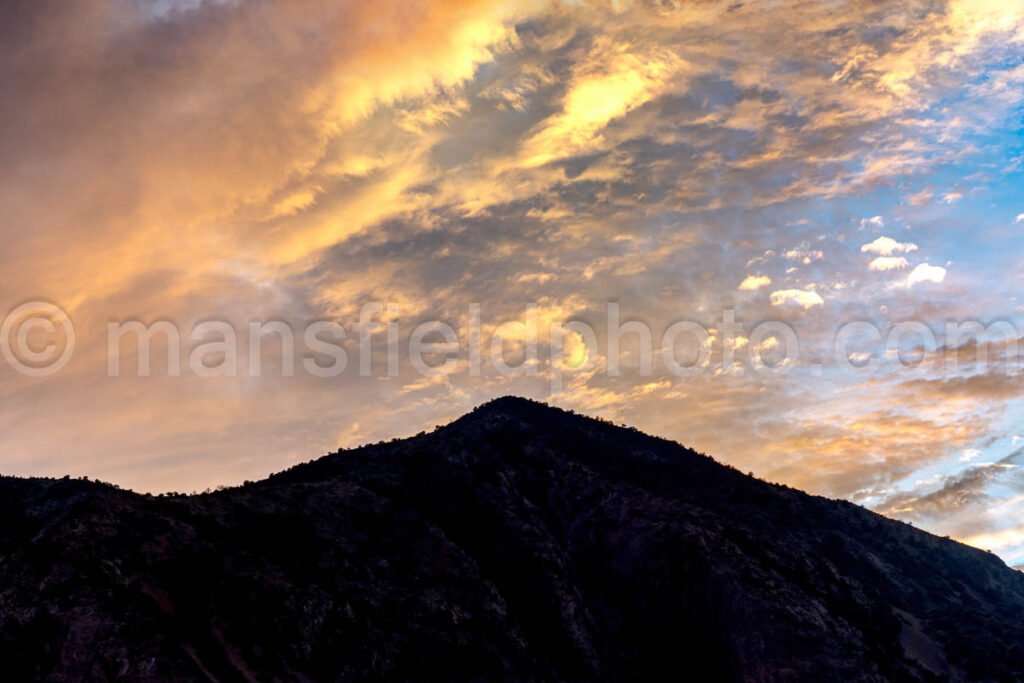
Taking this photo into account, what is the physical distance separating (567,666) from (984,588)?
71431 mm

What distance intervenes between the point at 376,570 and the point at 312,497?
1045 centimetres

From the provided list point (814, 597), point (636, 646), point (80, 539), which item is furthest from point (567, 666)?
point (80, 539)

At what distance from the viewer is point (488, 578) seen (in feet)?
225

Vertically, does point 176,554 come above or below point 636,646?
above

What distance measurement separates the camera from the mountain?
43.9 metres

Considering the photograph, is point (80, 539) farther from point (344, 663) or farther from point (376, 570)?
point (376, 570)

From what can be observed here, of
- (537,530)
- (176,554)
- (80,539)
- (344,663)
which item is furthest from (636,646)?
(80,539)

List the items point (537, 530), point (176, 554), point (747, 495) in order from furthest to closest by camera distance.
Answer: point (747, 495) < point (537, 530) < point (176, 554)

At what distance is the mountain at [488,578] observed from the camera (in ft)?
144

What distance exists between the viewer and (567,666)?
64.2 m

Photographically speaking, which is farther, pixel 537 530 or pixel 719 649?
pixel 537 530

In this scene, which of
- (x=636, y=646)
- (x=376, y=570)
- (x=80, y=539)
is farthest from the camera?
(x=636, y=646)

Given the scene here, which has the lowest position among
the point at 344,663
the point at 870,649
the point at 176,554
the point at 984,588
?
the point at 984,588

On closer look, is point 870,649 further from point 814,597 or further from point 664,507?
point 664,507
